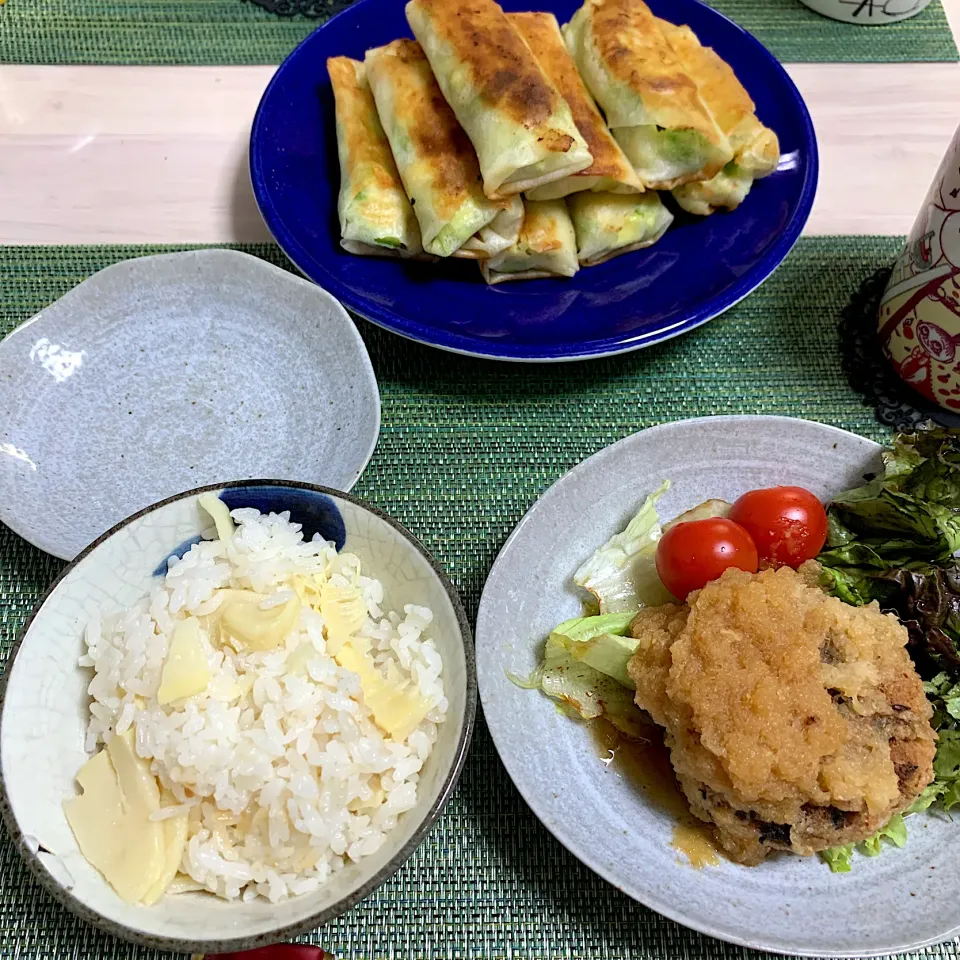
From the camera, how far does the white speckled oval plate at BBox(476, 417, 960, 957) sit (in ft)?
4.26

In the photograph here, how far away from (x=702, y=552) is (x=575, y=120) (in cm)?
119

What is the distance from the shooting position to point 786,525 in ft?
5.24

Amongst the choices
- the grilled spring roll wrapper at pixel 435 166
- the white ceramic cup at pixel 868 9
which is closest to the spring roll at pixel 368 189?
the grilled spring roll wrapper at pixel 435 166

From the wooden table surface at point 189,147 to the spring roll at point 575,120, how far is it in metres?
0.71

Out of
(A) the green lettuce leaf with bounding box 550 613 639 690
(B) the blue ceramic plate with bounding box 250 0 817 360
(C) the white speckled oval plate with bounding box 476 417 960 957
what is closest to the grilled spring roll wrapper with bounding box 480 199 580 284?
(B) the blue ceramic plate with bounding box 250 0 817 360

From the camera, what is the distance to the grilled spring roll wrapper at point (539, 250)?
2004 mm

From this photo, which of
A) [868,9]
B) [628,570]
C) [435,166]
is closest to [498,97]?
[435,166]

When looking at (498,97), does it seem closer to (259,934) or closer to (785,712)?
(785,712)

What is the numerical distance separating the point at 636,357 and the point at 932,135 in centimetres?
138

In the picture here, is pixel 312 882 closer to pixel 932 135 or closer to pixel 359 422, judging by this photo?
pixel 359 422

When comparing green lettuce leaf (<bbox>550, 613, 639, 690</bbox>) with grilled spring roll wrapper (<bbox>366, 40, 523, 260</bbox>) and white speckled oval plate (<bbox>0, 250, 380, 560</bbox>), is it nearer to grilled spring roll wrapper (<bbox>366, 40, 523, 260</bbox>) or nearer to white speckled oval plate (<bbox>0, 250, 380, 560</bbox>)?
white speckled oval plate (<bbox>0, 250, 380, 560</bbox>)

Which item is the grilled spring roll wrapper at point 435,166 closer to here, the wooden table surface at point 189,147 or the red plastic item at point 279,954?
the wooden table surface at point 189,147

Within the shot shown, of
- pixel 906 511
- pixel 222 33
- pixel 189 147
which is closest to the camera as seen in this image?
pixel 906 511

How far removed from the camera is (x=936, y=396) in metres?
1.97
